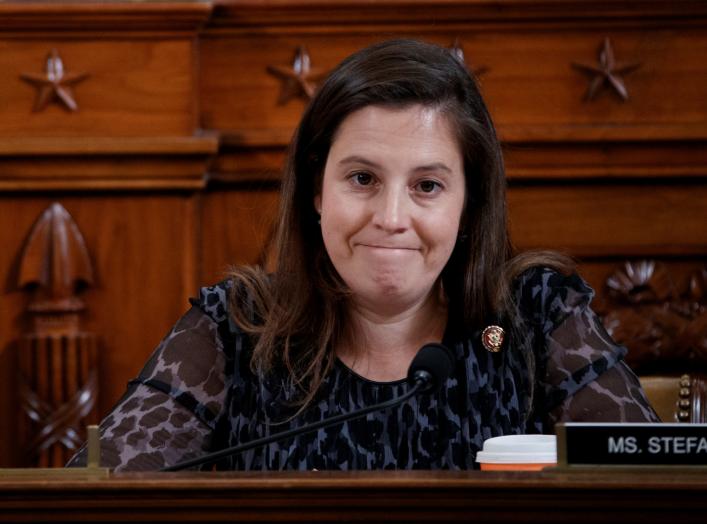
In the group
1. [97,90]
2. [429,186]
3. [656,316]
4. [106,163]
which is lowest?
[656,316]

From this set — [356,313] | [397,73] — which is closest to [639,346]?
[356,313]

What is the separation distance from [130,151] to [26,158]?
0.67 ft

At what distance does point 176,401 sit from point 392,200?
1.53 ft

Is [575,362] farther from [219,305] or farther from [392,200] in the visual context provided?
[219,305]

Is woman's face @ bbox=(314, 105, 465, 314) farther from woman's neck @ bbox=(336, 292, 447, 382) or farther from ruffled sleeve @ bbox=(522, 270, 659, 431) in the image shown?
ruffled sleeve @ bbox=(522, 270, 659, 431)

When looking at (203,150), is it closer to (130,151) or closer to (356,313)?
(130,151)

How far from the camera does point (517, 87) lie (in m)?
2.56

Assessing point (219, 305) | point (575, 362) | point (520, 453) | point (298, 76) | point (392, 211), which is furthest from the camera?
point (298, 76)

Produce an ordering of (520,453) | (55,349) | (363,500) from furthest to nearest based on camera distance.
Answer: (55,349), (520,453), (363,500)

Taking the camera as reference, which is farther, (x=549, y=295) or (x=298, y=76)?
(x=298, y=76)

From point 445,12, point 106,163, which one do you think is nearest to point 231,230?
point 106,163

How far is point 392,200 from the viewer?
1.85 m

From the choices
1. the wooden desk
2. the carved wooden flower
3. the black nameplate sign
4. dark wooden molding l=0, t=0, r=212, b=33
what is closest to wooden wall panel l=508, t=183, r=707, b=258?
the carved wooden flower

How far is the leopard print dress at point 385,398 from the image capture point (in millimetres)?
1915
